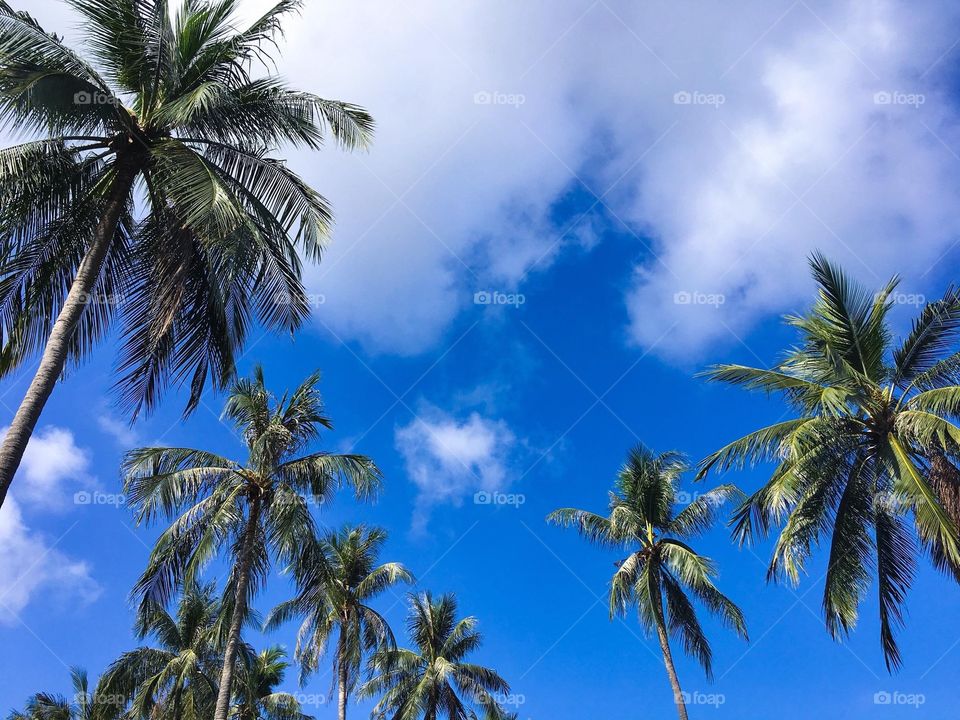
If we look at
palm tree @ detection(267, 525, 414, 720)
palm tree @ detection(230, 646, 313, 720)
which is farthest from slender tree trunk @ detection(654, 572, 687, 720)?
palm tree @ detection(230, 646, 313, 720)

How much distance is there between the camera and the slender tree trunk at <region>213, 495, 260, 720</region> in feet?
57.5

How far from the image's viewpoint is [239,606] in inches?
703

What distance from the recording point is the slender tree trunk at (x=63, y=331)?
28.2ft

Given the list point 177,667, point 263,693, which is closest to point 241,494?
point 177,667

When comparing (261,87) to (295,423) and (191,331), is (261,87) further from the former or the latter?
(295,423)

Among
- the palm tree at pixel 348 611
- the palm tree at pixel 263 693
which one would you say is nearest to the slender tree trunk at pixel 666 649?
the palm tree at pixel 348 611

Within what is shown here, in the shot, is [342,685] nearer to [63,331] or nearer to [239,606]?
[239,606]

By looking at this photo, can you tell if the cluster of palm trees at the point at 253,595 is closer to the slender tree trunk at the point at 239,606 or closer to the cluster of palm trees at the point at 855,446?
the slender tree trunk at the point at 239,606

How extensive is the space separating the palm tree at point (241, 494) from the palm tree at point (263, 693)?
38.3ft

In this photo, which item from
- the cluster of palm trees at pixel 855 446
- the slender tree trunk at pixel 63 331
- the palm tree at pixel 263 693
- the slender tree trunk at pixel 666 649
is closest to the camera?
the slender tree trunk at pixel 63 331

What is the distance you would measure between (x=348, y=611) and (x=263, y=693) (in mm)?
11733

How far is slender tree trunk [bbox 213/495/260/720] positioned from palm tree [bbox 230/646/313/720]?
12600 mm

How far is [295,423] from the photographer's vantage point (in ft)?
66.7

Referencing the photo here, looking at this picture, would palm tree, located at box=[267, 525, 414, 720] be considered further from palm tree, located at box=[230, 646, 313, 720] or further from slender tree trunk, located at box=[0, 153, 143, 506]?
slender tree trunk, located at box=[0, 153, 143, 506]
